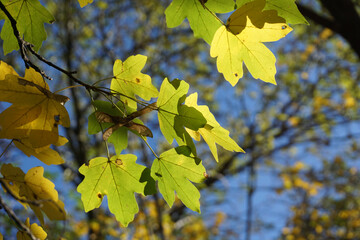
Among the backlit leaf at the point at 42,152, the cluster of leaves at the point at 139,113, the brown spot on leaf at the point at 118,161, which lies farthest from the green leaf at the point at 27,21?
the brown spot on leaf at the point at 118,161

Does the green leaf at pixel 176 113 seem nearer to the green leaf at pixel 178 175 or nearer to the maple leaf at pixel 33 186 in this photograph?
the green leaf at pixel 178 175

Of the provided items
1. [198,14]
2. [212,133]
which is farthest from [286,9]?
[212,133]

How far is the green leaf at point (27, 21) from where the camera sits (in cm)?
88

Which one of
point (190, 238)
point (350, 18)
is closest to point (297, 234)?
point (190, 238)

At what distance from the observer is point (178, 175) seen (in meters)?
0.81

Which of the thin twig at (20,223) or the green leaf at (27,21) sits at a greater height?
the green leaf at (27,21)

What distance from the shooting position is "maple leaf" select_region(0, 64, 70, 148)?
69 cm

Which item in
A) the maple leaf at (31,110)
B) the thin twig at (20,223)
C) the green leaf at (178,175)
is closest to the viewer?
the thin twig at (20,223)

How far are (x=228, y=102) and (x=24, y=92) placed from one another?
19.8 ft

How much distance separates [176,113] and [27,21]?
51 cm

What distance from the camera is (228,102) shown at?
656 cm

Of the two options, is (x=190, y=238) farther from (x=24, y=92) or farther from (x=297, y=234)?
(x=24, y=92)

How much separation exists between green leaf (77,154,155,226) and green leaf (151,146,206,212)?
0.12 feet

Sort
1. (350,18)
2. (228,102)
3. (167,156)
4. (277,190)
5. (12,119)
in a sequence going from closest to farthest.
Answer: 1. (12,119)
2. (167,156)
3. (350,18)
4. (228,102)
5. (277,190)
